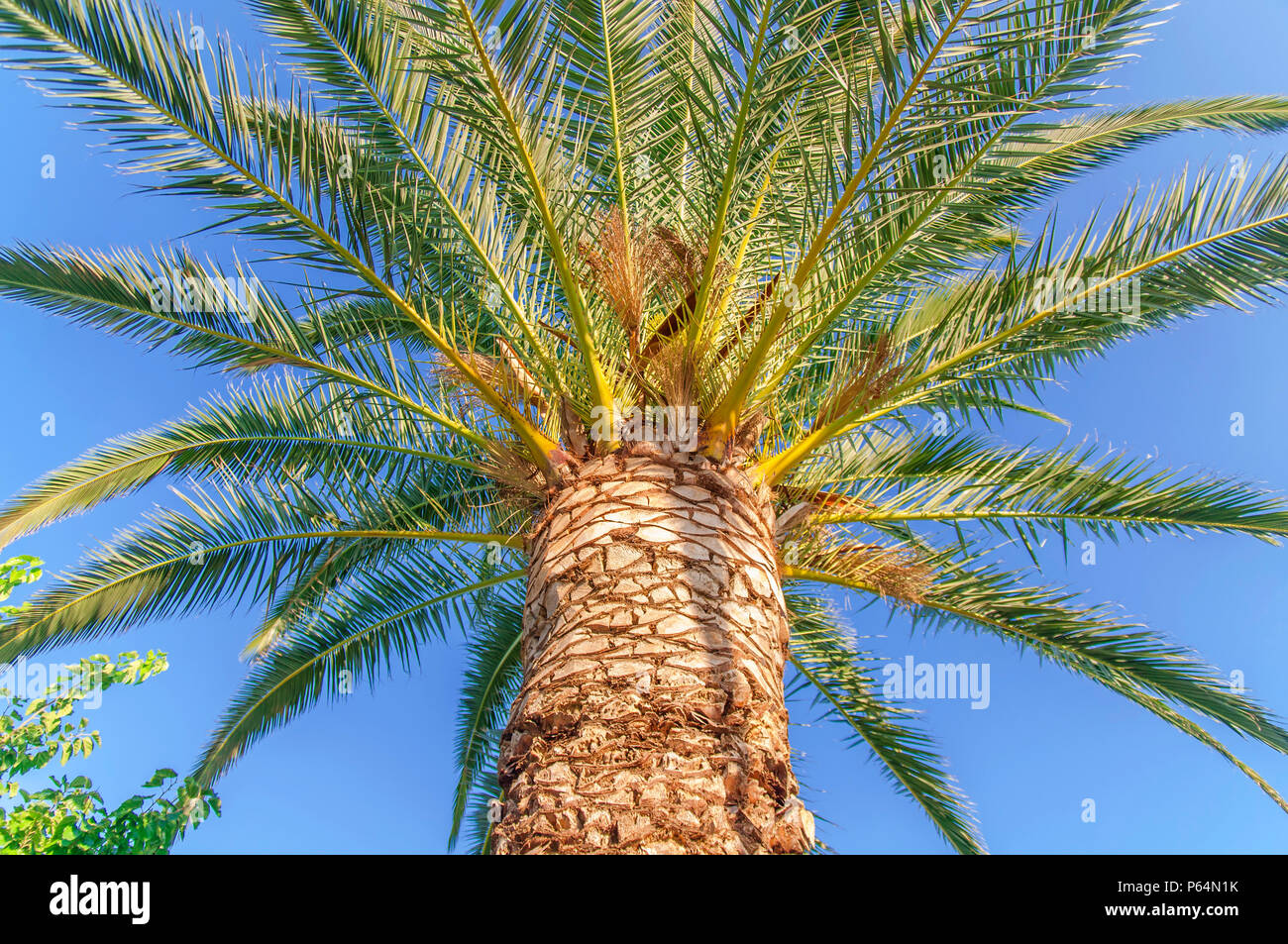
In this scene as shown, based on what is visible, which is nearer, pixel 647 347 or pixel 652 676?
pixel 652 676

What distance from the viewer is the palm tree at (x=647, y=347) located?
11.6 feet

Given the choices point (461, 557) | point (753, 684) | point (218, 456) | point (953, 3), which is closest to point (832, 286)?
point (953, 3)

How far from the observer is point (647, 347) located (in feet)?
16.0

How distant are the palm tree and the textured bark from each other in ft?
0.05

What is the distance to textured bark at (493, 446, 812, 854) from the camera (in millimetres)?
2910

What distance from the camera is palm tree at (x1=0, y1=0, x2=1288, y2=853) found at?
3.53 m

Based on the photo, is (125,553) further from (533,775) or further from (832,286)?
(832,286)

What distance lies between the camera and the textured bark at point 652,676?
2.91 metres

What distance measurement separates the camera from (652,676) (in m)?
3.26

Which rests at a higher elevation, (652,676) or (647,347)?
(647,347)

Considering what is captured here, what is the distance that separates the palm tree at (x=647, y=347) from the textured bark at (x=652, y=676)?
0.01 meters

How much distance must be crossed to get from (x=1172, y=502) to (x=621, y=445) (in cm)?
345

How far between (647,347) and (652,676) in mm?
2215
